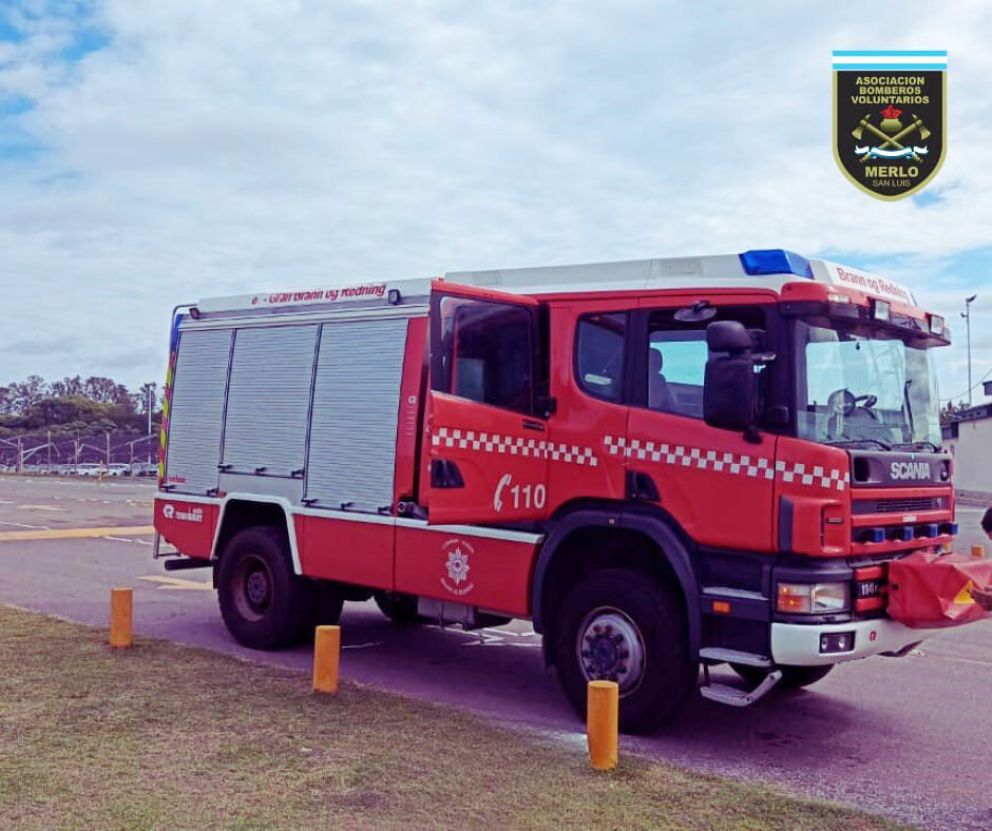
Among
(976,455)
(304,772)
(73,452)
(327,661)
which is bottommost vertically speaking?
(304,772)

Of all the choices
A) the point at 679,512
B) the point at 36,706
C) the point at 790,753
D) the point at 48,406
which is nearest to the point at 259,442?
the point at 36,706

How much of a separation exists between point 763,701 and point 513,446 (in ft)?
9.23

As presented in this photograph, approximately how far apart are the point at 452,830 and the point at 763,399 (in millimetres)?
3057

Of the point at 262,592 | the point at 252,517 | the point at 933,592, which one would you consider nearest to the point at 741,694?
the point at 933,592

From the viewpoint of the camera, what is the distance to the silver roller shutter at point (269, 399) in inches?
372

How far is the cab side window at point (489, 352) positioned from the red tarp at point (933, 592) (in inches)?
103

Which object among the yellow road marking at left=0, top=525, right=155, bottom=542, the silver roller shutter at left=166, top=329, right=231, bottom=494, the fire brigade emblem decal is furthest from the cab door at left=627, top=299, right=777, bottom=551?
the yellow road marking at left=0, top=525, right=155, bottom=542

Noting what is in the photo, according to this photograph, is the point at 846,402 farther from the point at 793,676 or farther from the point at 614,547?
the point at 793,676

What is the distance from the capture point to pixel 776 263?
6730 millimetres

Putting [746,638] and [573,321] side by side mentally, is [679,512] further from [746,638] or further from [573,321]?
[573,321]

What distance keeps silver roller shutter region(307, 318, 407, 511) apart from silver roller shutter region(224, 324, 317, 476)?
205 millimetres

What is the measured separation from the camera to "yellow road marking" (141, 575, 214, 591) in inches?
559

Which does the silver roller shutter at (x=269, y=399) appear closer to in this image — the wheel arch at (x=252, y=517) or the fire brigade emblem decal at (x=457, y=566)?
the wheel arch at (x=252, y=517)

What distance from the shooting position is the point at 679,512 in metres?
6.86
